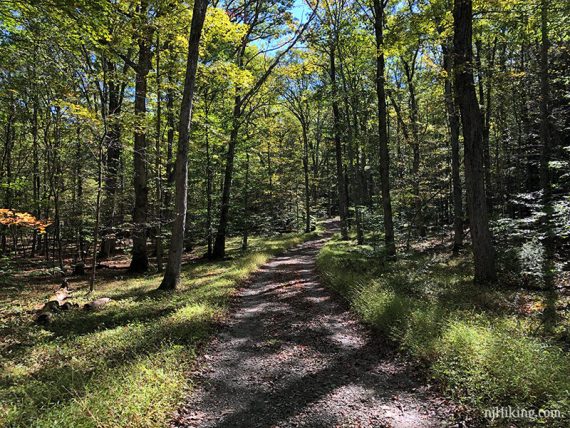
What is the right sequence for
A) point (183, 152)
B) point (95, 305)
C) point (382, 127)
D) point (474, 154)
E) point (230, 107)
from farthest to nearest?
point (230, 107)
point (382, 127)
point (183, 152)
point (474, 154)
point (95, 305)

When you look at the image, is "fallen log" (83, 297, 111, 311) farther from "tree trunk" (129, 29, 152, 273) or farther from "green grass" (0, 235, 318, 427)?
"tree trunk" (129, 29, 152, 273)

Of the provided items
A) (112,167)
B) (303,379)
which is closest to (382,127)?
(303,379)

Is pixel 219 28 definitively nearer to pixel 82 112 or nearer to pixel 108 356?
pixel 82 112

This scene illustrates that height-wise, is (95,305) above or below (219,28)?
below

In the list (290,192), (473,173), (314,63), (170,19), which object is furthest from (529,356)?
(290,192)

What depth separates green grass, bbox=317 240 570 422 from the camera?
158 inches

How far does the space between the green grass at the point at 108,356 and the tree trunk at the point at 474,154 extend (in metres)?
7.61

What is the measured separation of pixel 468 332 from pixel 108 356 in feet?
19.5

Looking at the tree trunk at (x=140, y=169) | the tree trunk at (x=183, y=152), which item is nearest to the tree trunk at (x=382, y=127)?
the tree trunk at (x=183, y=152)

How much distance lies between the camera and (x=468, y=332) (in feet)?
17.3

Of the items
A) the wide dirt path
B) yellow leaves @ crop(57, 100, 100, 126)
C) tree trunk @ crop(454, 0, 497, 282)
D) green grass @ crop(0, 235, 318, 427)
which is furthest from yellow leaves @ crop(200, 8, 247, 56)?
the wide dirt path

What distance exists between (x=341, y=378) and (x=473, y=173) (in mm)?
7606

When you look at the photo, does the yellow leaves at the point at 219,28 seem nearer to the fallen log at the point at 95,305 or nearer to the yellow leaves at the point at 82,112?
the yellow leaves at the point at 82,112

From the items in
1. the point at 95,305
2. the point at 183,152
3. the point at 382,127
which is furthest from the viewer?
the point at 382,127
